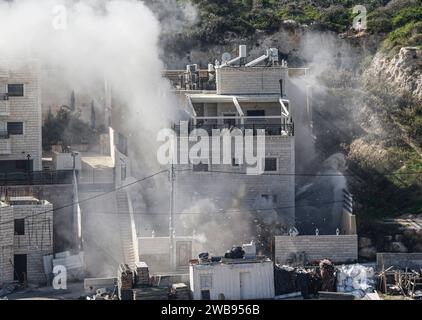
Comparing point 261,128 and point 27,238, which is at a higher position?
point 261,128

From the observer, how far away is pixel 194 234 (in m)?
43.5

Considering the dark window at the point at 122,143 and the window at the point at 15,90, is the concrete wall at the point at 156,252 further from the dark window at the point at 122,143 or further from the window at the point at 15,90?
the window at the point at 15,90

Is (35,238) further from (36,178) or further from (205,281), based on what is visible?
(205,281)

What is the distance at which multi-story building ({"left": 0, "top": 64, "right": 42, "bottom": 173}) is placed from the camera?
47781 mm

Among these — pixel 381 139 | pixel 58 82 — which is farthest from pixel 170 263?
pixel 58 82

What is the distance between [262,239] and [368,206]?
4.81 metres

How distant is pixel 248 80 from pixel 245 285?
12.2m

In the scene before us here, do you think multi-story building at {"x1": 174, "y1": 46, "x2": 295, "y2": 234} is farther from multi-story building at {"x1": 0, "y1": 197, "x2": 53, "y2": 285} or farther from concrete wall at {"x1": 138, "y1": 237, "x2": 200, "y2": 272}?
multi-story building at {"x1": 0, "y1": 197, "x2": 53, "y2": 285}

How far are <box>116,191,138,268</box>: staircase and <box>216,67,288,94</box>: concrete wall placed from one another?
6.93m

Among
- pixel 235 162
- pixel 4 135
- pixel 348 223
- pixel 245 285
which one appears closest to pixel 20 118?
pixel 4 135

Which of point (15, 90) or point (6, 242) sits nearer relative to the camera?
point (6, 242)

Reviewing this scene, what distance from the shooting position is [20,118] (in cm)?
4816

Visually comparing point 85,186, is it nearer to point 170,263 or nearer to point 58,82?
point 170,263
